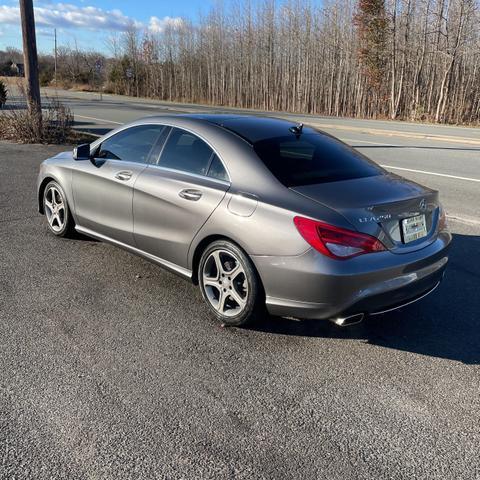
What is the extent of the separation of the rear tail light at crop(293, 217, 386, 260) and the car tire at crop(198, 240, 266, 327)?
1.73 ft

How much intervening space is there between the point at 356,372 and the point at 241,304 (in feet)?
3.05

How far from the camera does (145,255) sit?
4.55 meters

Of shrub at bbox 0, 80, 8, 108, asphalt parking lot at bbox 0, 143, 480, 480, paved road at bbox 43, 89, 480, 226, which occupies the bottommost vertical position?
asphalt parking lot at bbox 0, 143, 480, 480

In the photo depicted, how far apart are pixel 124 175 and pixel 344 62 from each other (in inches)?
1318

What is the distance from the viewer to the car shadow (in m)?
3.62

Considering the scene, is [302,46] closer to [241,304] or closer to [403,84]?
[403,84]

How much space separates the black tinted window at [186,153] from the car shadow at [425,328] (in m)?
1.36

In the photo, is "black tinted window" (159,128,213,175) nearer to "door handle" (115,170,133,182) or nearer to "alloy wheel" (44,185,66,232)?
"door handle" (115,170,133,182)

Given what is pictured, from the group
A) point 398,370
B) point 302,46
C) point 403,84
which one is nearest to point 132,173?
point 398,370

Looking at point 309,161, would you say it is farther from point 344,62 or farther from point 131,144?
point 344,62

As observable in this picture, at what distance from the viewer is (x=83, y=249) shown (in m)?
5.50

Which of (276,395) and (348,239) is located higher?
(348,239)

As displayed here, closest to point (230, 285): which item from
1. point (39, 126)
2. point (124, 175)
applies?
point (124, 175)

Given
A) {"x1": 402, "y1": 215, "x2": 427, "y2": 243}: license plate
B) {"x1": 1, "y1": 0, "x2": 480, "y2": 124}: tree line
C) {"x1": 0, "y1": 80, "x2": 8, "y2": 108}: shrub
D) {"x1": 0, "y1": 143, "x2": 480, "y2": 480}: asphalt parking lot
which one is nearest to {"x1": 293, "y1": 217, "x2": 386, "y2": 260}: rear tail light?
{"x1": 402, "y1": 215, "x2": 427, "y2": 243}: license plate
